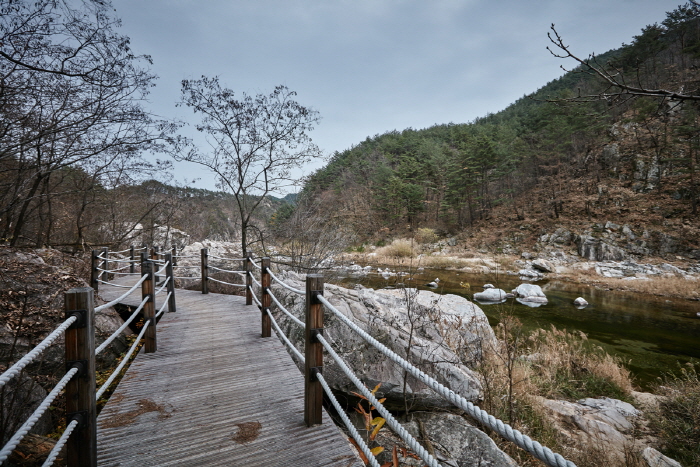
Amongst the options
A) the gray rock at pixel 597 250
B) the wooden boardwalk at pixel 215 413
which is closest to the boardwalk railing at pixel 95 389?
the wooden boardwalk at pixel 215 413

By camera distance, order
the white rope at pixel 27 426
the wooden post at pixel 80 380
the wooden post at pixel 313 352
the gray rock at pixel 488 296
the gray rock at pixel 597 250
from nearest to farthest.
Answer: the white rope at pixel 27 426 → the wooden post at pixel 80 380 → the wooden post at pixel 313 352 → the gray rock at pixel 488 296 → the gray rock at pixel 597 250

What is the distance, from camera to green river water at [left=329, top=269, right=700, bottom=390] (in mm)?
7876

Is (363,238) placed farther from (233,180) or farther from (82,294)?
(82,294)

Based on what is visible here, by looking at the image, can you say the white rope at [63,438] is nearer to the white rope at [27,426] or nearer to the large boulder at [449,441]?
the white rope at [27,426]

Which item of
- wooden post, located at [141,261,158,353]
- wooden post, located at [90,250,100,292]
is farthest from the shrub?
wooden post, located at [141,261,158,353]

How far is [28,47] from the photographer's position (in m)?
5.07

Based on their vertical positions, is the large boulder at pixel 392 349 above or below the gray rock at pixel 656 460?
above

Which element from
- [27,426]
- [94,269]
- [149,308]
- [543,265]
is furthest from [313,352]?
[543,265]

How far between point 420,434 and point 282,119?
959 centimetres

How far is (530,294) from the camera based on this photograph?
→ 13.5 metres

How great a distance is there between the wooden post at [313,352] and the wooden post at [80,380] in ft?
4.32

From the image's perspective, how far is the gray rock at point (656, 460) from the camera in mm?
3451

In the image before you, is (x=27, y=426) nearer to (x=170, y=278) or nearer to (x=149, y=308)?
(x=149, y=308)

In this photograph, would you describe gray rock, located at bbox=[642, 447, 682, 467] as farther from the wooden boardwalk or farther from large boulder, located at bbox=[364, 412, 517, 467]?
the wooden boardwalk
